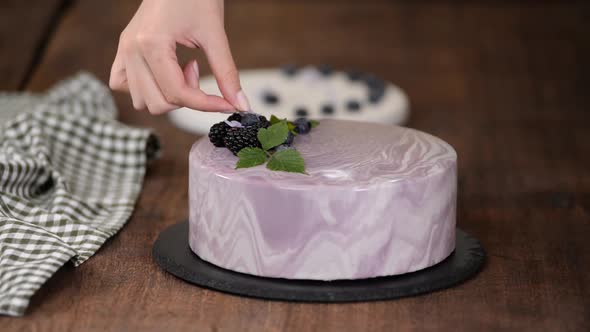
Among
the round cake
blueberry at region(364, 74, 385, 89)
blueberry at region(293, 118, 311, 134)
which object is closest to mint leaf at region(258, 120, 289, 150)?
blueberry at region(293, 118, 311, 134)

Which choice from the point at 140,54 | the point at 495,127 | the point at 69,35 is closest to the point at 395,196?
the point at 140,54

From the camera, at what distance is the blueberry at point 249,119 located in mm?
1345

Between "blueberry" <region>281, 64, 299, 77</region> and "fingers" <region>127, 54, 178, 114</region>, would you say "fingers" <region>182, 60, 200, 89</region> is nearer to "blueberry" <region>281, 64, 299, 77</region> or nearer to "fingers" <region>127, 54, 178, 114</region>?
Result: "fingers" <region>127, 54, 178, 114</region>

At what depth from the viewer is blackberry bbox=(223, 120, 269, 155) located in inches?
51.5

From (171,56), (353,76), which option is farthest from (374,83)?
(171,56)

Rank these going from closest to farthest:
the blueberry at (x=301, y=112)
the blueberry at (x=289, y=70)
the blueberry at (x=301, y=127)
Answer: the blueberry at (x=301, y=127), the blueberry at (x=301, y=112), the blueberry at (x=289, y=70)

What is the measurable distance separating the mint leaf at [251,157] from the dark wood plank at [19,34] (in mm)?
1377

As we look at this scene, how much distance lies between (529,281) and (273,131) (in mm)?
423

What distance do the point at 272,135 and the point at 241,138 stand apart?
0.04 meters

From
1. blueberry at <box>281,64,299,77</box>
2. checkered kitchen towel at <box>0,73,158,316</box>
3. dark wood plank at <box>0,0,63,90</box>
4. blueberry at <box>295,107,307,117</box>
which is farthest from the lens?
dark wood plank at <box>0,0,63,90</box>

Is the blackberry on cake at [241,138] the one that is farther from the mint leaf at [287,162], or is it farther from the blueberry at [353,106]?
the blueberry at [353,106]

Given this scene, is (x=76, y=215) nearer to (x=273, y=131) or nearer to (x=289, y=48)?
(x=273, y=131)

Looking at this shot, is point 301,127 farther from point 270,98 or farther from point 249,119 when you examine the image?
point 270,98

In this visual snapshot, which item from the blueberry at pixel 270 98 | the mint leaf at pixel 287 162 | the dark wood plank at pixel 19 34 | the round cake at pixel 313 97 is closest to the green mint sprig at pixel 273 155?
the mint leaf at pixel 287 162
